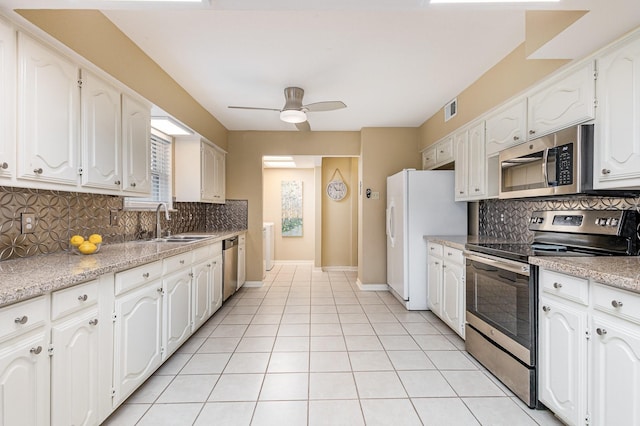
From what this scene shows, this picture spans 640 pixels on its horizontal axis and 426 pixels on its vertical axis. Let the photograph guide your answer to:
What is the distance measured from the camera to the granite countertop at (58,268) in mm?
1223

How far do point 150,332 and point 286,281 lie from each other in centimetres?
352

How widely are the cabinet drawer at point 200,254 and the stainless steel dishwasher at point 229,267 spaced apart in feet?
2.00

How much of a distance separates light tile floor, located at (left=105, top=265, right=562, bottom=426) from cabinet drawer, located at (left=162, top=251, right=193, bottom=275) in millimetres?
750

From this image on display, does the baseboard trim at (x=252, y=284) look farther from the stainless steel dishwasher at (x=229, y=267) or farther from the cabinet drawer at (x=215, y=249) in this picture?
the cabinet drawer at (x=215, y=249)

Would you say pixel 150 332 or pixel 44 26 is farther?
pixel 150 332

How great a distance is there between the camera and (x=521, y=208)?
2965 mm

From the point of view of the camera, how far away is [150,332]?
216 cm

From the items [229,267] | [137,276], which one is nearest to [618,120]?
[137,276]

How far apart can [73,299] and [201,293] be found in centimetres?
173

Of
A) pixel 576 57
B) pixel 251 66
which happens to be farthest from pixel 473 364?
pixel 251 66

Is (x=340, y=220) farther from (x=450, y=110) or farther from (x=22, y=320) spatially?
(x=22, y=320)

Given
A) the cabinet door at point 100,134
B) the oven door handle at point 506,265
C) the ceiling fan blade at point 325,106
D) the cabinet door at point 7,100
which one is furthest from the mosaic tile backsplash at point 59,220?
the oven door handle at point 506,265

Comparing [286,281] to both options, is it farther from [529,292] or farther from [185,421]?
[529,292]

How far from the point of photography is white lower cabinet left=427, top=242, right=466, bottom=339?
9.61ft
